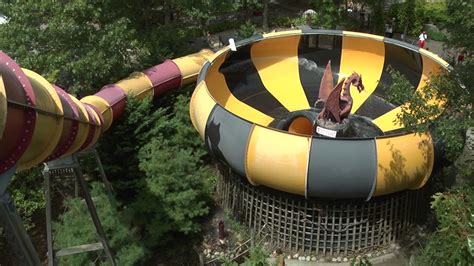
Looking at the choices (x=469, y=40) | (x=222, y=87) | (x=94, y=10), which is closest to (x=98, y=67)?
(x=94, y=10)

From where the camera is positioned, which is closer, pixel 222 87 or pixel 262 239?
pixel 262 239

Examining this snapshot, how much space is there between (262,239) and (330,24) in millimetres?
11618

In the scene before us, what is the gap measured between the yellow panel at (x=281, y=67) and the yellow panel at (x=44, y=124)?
442 inches

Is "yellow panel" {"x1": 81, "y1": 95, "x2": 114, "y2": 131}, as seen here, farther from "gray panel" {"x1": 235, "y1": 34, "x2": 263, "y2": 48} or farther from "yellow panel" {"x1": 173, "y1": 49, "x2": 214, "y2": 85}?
"gray panel" {"x1": 235, "y1": 34, "x2": 263, "y2": 48}

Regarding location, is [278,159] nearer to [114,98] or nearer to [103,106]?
[103,106]

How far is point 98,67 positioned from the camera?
49.1ft

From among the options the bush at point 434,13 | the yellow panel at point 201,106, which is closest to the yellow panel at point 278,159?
the yellow panel at point 201,106

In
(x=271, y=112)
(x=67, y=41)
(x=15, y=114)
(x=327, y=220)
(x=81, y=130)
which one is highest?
(x=15, y=114)

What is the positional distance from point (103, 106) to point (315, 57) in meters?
7.90

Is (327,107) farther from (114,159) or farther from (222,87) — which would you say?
(114,159)

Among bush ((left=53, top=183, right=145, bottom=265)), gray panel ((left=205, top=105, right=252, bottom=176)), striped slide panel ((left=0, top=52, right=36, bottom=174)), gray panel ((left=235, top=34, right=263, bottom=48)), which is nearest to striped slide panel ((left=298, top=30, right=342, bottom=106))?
gray panel ((left=235, top=34, right=263, bottom=48))

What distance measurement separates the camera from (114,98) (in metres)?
14.8

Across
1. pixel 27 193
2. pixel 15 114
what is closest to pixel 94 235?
pixel 27 193

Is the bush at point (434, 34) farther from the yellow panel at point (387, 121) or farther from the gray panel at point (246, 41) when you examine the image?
the gray panel at point (246, 41)
